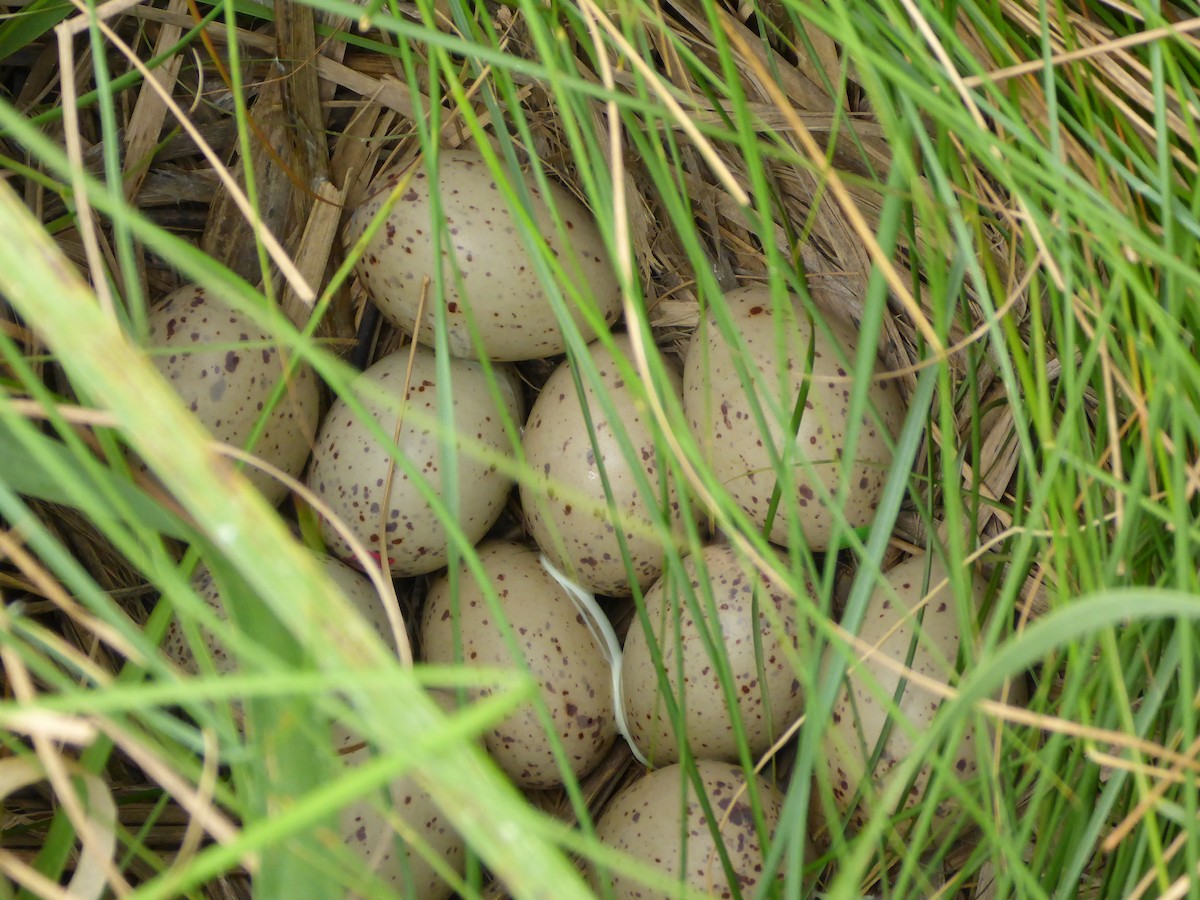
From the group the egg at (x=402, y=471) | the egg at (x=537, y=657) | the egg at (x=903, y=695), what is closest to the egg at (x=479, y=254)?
the egg at (x=402, y=471)

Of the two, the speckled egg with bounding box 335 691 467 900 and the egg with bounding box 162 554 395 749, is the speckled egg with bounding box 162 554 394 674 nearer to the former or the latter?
the egg with bounding box 162 554 395 749

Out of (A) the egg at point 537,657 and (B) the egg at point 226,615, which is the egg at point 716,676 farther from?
(B) the egg at point 226,615

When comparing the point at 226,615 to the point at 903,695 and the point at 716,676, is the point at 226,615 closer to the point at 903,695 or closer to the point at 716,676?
the point at 716,676

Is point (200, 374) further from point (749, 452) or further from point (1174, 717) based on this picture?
point (1174, 717)

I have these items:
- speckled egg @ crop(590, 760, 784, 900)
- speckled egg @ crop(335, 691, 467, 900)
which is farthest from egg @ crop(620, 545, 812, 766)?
speckled egg @ crop(335, 691, 467, 900)

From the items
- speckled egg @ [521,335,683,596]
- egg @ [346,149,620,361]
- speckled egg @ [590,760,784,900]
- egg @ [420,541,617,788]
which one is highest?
egg @ [346,149,620,361]

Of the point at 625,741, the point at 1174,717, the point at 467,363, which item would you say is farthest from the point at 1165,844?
the point at 467,363
